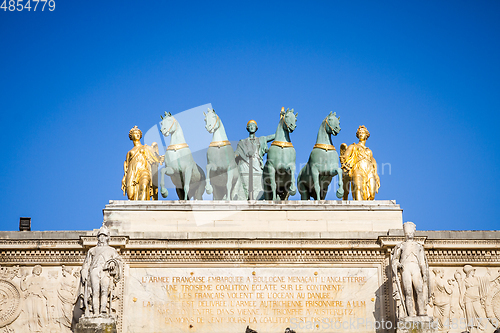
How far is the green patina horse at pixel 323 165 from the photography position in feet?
106

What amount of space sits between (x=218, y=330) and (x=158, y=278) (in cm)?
243

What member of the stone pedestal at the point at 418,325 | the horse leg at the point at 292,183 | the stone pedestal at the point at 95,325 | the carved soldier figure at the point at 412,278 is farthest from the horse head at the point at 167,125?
the stone pedestal at the point at 418,325

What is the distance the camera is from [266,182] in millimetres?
33312

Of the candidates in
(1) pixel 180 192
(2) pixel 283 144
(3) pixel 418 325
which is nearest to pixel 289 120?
(2) pixel 283 144

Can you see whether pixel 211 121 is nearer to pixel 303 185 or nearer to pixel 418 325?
pixel 303 185

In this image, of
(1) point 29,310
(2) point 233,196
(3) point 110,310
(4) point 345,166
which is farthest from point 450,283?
(1) point 29,310

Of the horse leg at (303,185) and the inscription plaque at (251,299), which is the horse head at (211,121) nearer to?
the horse leg at (303,185)

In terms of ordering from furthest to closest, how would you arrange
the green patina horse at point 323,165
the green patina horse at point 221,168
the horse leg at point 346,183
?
the horse leg at point 346,183, the green patina horse at point 221,168, the green patina horse at point 323,165

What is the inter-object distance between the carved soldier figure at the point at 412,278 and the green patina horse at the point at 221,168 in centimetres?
683

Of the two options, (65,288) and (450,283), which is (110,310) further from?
(450,283)

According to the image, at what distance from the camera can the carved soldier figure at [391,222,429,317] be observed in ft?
91.8

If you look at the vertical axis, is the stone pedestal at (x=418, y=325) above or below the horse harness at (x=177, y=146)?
below

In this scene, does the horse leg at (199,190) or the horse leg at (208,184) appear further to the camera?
the horse leg at (199,190)

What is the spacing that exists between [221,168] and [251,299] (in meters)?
5.33
